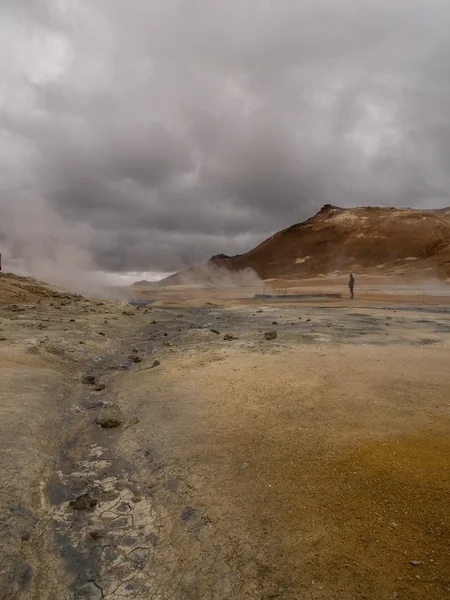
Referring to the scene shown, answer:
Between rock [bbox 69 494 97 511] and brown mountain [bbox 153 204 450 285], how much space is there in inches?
3275

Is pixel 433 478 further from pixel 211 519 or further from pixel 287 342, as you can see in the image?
pixel 287 342

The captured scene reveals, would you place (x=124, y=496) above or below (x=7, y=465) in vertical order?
below

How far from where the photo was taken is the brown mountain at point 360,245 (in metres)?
103

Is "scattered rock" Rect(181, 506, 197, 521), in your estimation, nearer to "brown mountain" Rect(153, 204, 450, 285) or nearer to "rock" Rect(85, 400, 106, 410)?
"rock" Rect(85, 400, 106, 410)

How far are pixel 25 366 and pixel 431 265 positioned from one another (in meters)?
91.2

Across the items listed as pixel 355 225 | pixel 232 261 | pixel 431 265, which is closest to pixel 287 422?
pixel 431 265

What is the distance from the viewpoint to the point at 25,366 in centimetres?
990

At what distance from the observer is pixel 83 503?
16.3 ft

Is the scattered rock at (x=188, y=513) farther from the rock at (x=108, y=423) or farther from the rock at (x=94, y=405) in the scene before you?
the rock at (x=94, y=405)

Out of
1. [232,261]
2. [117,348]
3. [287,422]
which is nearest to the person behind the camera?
[287,422]

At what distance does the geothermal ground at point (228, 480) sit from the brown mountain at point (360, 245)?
260 feet

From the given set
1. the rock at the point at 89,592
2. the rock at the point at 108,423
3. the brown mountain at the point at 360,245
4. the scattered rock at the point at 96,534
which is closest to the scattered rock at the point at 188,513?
the scattered rock at the point at 96,534

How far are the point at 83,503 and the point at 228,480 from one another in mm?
1805

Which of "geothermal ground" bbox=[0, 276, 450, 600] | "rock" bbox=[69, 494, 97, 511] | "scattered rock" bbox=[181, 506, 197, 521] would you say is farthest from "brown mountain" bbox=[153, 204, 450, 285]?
"rock" bbox=[69, 494, 97, 511]
